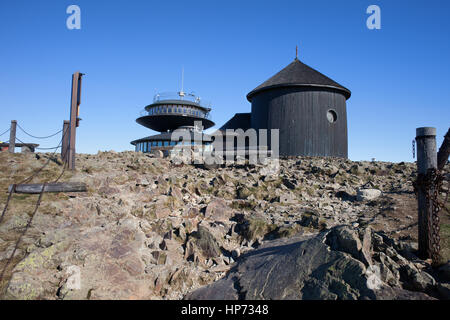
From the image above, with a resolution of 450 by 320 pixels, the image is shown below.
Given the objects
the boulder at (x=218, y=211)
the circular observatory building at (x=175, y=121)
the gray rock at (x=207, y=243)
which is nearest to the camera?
the gray rock at (x=207, y=243)

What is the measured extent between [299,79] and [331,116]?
3.45 m

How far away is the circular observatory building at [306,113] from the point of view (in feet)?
66.2

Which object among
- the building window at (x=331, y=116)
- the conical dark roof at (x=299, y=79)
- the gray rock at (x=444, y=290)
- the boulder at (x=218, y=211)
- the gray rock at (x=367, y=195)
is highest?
the conical dark roof at (x=299, y=79)

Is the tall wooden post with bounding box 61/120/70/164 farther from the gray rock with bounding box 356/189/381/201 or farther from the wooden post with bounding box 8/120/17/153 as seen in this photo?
the gray rock with bounding box 356/189/381/201

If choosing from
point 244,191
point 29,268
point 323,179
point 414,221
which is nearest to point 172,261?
point 29,268

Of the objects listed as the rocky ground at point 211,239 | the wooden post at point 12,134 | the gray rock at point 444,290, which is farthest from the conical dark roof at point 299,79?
the gray rock at point 444,290

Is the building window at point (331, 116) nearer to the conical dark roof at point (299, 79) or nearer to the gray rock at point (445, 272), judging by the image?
the conical dark roof at point (299, 79)

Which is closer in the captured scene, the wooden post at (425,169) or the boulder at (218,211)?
the wooden post at (425,169)

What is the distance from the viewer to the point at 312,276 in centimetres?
539

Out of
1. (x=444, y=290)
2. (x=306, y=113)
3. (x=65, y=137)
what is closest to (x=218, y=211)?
(x=444, y=290)

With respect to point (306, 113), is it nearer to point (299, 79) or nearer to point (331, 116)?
point (331, 116)

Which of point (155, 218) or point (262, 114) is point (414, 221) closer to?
point (155, 218)

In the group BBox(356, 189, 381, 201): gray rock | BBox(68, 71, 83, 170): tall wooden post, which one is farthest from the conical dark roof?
BBox(68, 71, 83, 170): tall wooden post

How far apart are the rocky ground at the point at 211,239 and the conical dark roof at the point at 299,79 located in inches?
384
